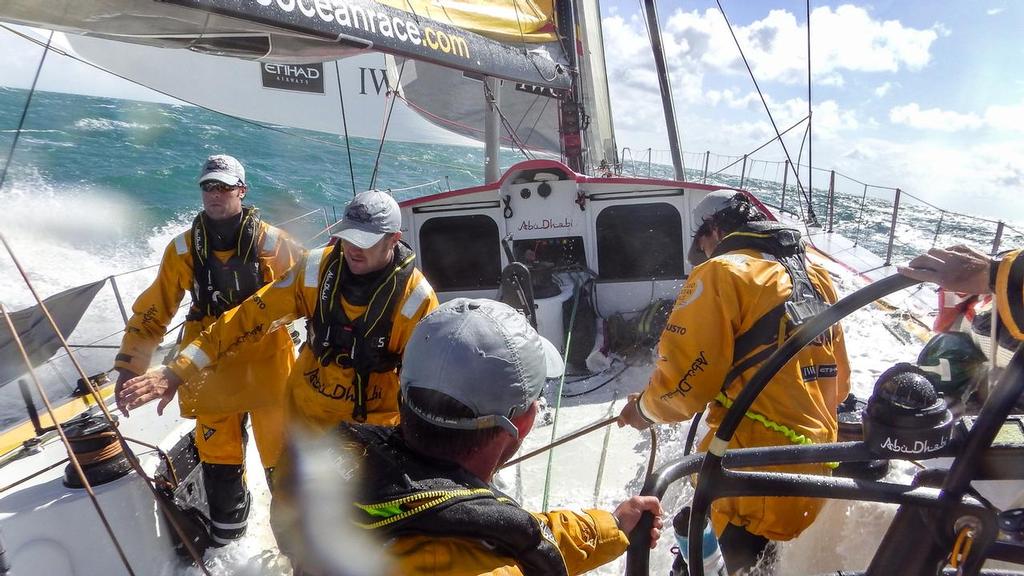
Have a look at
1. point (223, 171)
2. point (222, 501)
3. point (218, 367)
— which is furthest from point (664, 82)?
point (222, 501)

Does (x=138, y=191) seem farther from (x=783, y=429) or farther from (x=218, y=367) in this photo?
(x=783, y=429)

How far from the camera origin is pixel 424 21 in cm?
320

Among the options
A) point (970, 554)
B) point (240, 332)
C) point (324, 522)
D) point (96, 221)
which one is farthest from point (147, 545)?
point (96, 221)

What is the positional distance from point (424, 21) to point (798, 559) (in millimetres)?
3030

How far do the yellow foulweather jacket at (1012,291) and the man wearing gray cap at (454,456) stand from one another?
3.00 ft

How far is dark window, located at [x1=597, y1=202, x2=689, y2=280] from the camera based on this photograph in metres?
6.52

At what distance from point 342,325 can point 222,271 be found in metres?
0.95

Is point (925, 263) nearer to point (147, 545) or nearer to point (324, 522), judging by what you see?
point (324, 522)

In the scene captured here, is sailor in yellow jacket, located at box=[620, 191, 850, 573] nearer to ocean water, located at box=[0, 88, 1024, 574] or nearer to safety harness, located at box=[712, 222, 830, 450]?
safety harness, located at box=[712, 222, 830, 450]

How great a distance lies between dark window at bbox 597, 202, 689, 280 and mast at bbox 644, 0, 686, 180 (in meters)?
1.30

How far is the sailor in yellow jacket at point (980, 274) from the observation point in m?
1.18

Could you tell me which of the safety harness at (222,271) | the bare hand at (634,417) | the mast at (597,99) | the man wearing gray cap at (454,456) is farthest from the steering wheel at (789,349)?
the mast at (597,99)

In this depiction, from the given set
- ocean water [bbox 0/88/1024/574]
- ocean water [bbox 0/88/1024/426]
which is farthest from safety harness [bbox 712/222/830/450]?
ocean water [bbox 0/88/1024/426]

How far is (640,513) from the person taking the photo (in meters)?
1.35
